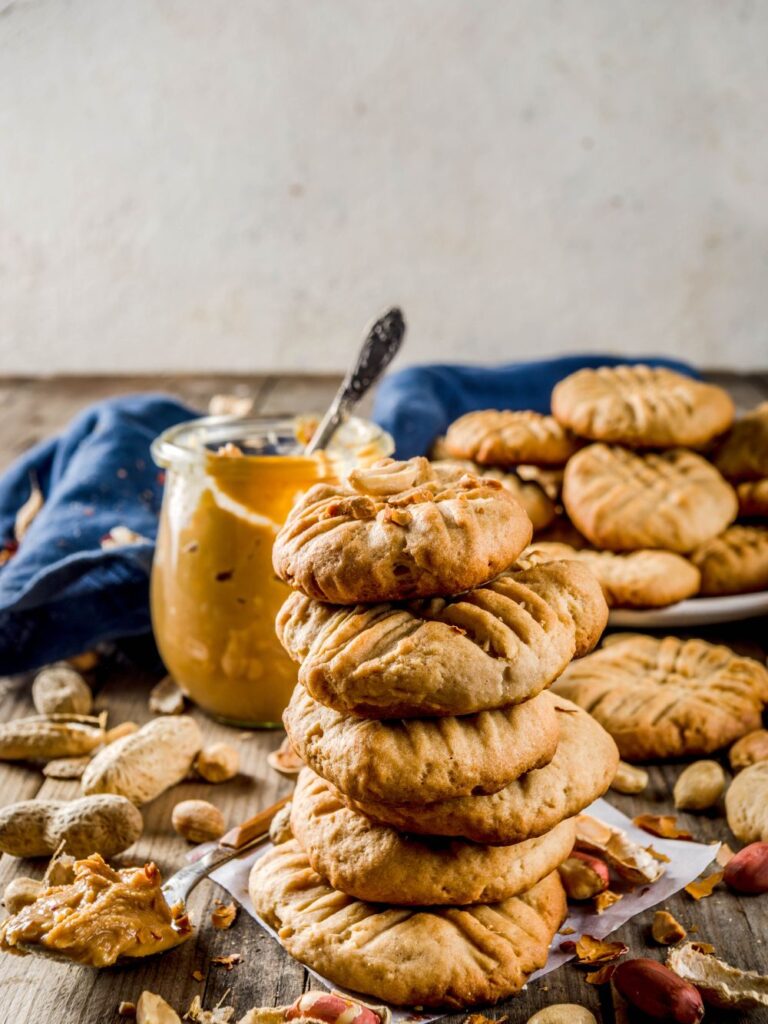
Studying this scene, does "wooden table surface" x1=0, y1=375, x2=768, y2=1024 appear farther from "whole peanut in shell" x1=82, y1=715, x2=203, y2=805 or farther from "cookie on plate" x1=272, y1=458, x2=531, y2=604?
"cookie on plate" x1=272, y1=458, x2=531, y2=604

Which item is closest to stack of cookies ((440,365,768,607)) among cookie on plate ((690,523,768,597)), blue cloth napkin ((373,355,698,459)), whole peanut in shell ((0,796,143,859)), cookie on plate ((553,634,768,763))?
cookie on plate ((690,523,768,597))

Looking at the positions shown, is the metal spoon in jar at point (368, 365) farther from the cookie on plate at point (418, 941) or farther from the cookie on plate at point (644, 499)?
the cookie on plate at point (418, 941)

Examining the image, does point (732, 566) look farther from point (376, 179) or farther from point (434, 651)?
point (376, 179)

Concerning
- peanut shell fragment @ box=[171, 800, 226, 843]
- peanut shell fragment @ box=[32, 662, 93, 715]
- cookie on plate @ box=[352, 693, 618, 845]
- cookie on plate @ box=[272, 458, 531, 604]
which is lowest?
peanut shell fragment @ box=[32, 662, 93, 715]

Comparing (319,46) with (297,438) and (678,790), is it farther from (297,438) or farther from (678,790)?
(678,790)

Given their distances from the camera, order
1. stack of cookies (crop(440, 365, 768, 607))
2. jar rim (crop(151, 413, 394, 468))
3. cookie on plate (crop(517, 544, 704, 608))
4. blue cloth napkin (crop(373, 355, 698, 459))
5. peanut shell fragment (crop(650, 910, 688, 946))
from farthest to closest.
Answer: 1. blue cloth napkin (crop(373, 355, 698, 459))
2. stack of cookies (crop(440, 365, 768, 607))
3. cookie on plate (crop(517, 544, 704, 608))
4. jar rim (crop(151, 413, 394, 468))
5. peanut shell fragment (crop(650, 910, 688, 946))

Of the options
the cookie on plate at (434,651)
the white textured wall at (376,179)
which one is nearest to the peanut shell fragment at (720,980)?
the cookie on plate at (434,651)

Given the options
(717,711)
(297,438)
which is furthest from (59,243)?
(717,711)
